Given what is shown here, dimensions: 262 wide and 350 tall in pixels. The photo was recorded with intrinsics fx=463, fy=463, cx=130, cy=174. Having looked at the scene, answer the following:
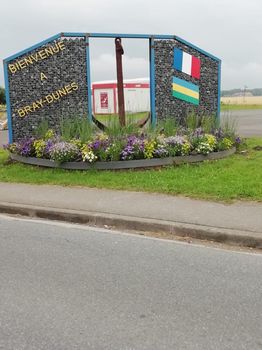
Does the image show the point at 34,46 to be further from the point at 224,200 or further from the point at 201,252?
the point at 201,252

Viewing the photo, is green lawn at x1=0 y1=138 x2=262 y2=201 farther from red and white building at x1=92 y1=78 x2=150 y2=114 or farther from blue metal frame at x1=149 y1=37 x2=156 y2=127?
red and white building at x1=92 y1=78 x2=150 y2=114

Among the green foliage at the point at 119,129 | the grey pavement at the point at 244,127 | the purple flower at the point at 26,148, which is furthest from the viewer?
the grey pavement at the point at 244,127

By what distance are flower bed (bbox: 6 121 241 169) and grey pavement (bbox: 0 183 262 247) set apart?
1329 millimetres

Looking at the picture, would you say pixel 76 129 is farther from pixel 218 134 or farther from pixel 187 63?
pixel 187 63

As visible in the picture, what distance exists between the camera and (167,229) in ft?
20.2

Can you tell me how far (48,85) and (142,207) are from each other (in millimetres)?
5622

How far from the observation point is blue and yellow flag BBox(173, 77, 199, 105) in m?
12.4

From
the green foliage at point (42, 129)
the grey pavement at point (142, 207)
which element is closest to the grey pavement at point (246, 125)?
the green foliage at point (42, 129)

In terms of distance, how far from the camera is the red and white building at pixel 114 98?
40.2 feet

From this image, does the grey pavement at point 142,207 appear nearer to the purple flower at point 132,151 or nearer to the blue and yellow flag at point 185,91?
the purple flower at point 132,151

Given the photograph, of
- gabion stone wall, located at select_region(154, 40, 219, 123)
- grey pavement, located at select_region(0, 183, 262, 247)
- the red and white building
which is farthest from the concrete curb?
gabion stone wall, located at select_region(154, 40, 219, 123)

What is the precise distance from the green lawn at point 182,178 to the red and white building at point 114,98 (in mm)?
2772

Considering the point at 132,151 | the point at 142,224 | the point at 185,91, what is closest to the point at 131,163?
the point at 132,151

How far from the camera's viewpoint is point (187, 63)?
1254 centimetres
